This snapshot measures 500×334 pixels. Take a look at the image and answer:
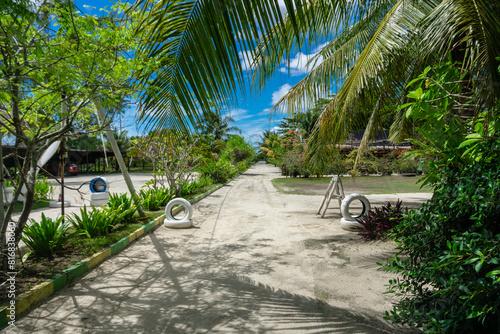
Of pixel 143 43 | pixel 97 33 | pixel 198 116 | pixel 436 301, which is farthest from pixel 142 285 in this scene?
pixel 97 33

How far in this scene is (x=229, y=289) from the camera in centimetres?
357

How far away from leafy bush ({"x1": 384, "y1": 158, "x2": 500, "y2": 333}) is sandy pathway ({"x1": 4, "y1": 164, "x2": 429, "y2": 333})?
2.47 feet

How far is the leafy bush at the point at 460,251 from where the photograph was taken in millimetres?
1709

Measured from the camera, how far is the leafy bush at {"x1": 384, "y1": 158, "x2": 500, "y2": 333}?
171 cm

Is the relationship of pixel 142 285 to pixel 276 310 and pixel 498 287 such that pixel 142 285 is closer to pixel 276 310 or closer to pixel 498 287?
pixel 276 310

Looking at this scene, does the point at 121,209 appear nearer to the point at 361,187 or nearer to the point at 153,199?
the point at 153,199

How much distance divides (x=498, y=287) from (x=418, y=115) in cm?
127

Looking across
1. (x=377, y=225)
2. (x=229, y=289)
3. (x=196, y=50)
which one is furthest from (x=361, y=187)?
(x=196, y=50)

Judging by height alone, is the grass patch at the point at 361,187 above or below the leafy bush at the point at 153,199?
below

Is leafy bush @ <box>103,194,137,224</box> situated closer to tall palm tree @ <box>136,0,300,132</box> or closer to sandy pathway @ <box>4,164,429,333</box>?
sandy pathway @ <box>4,164,429,333</box>

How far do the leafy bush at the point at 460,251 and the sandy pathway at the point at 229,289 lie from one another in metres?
0.75

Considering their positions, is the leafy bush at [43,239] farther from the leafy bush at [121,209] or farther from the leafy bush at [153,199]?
the leafy bush at [153,199]

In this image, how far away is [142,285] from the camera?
3.72m

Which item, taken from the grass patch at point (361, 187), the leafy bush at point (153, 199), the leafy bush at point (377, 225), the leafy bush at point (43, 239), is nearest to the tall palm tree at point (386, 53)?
the leafy bush at point (377, 225)
